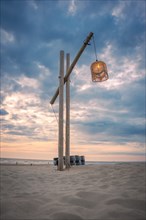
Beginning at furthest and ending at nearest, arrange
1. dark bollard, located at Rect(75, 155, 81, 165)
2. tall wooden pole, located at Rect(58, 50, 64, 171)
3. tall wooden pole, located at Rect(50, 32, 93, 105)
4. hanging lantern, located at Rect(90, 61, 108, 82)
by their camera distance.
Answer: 1. dark bollard, located at Rect(75, 155, 81, 165)
2. tall wooden pole, located at Rect(58, 50, 64, 171)
3. tall wooden pole, located at Rect(50, 32, 93, 105)
4. hanging lantern, located at Rect(90, 61, 108, 82)

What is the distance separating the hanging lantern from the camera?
6.52 m

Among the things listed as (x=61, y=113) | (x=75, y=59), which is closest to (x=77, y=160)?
(x=61, y=113)

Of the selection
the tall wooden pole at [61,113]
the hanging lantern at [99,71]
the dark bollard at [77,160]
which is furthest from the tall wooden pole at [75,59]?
the dark bollard at [77,160]

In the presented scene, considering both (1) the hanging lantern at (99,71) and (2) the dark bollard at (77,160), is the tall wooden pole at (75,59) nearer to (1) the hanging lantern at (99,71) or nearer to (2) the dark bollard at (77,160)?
(1) the hanging lantern at (99,71)

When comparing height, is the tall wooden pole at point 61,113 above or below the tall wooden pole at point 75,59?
below

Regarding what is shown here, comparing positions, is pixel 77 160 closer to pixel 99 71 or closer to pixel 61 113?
pixel 61 113

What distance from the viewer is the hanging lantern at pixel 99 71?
6.52 metres

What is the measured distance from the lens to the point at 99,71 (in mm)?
6523

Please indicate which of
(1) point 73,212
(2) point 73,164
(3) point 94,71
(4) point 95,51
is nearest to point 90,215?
(1) point 73,212

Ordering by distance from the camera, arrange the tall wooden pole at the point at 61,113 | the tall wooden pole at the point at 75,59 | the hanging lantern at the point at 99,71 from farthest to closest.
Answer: the tall wooden pole at the point at 61,113 → the tall wooden pole at the point at 75,59 → the hanging lantern at the point at 99,71

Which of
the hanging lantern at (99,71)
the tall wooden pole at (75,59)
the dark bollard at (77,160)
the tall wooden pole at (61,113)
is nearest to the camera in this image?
the hanging lantern at (99,71)

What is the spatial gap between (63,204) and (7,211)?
64cm

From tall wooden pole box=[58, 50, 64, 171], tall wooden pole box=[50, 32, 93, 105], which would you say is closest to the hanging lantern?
tall wooden pole box=[50, 32, 93, 105]

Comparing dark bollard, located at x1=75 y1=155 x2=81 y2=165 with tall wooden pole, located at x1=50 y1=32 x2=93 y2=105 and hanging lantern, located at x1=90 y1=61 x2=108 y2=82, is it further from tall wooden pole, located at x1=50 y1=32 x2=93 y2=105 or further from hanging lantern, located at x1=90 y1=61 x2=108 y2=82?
hanging lantern, located at x1=90 y1=61 x2=108 y2=82
